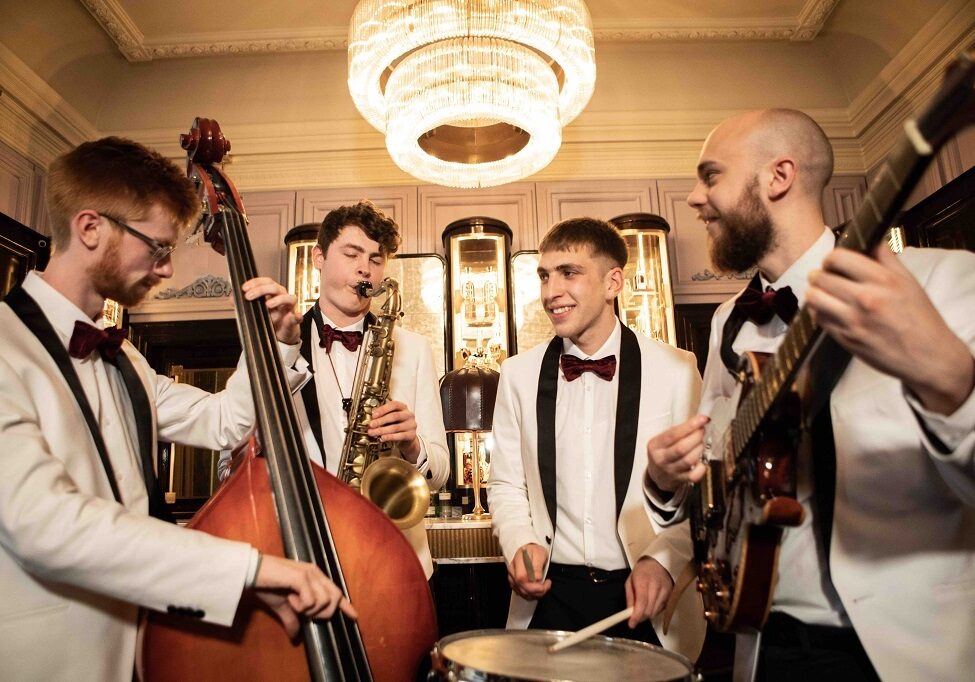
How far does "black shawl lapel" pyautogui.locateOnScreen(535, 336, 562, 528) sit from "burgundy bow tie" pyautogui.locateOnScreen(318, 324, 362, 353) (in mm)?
811

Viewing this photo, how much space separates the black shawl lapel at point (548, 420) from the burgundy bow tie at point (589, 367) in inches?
2.2

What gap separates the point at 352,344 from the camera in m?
2.78

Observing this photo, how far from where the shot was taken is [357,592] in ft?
4.63

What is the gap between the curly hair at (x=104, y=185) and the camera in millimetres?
1733

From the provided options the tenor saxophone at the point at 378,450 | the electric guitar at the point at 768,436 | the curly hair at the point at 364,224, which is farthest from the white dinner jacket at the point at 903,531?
the curly hair at the point at 364,224

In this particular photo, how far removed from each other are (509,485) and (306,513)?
130cm

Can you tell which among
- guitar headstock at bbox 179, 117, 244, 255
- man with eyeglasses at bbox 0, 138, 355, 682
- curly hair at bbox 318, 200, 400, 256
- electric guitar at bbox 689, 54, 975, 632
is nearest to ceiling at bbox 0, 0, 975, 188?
curly hair at bbox 318, 200, 400, 256

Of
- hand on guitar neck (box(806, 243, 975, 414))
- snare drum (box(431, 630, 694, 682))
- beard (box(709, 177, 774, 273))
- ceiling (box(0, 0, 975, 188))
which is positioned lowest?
snare drum (box(431, 630, 694, 682))

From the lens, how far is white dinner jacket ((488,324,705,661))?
2.17 m

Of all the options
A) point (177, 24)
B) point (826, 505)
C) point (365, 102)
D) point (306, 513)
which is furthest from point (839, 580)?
point (177, 24)

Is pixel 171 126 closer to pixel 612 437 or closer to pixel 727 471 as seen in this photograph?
pixel 612 437

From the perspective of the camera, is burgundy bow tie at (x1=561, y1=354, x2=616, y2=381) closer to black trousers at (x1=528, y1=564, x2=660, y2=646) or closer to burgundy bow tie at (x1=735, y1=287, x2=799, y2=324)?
black trousers at (x1=528, y1=564, x2=660, y2=646)

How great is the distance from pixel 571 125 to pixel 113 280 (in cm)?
545

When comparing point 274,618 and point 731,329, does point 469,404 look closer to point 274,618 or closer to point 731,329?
point 731,329
